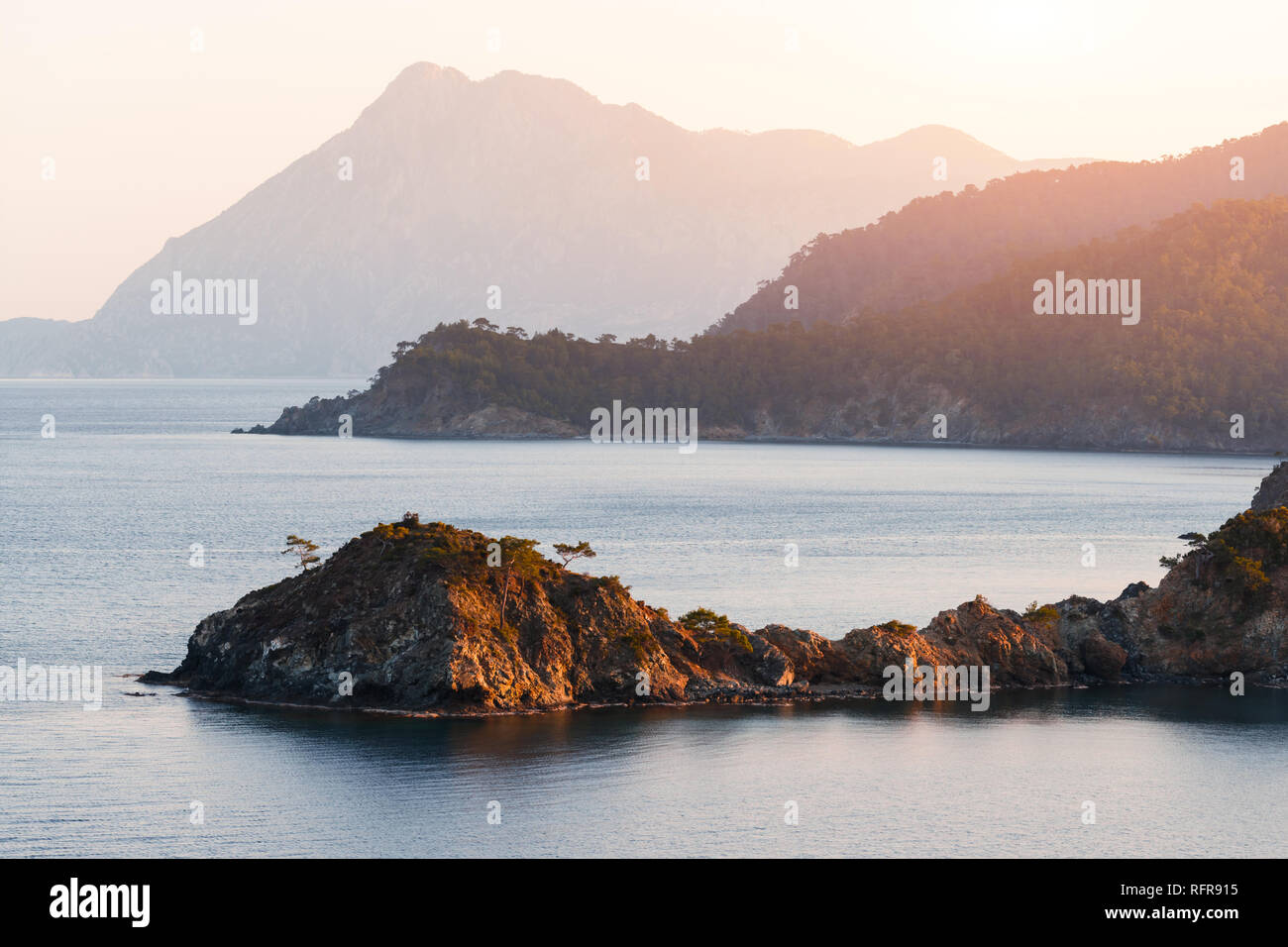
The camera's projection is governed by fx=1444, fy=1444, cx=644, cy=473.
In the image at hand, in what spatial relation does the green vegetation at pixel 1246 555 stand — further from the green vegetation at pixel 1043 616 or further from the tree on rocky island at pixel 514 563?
the tree on rocky island at pixel 514 563

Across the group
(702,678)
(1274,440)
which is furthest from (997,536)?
(1274,440)

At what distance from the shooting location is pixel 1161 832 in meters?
30.2

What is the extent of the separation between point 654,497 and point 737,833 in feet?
294

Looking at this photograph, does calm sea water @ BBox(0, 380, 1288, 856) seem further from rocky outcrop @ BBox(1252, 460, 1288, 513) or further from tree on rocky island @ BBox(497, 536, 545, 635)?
rocky outcrop @ BBox(1252, 460, 1288, 513)

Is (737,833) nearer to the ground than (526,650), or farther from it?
nearer to the ground

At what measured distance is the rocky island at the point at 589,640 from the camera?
1537 inches

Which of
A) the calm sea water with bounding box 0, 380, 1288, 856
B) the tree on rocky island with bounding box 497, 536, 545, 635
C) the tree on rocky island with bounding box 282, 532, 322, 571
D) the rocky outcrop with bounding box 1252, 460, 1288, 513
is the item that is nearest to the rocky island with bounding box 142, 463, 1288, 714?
the tree on rocky island with bounding box 497, 536, 545, 635

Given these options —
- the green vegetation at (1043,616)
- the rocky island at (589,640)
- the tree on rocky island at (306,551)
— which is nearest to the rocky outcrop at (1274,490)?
the rocky island at (589,640)

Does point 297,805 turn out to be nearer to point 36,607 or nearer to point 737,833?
point 737,833

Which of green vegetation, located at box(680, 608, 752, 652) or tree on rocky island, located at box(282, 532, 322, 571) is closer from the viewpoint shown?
tree on rocky island, located at box(282, 532, 322, 571)

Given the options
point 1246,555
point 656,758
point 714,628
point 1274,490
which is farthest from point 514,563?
point 1274,490

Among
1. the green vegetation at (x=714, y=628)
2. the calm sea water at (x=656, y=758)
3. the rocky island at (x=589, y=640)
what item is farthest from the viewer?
the green vegetation at (x=714, y=628)

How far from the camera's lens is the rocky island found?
128 feet

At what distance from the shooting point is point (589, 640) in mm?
41094
